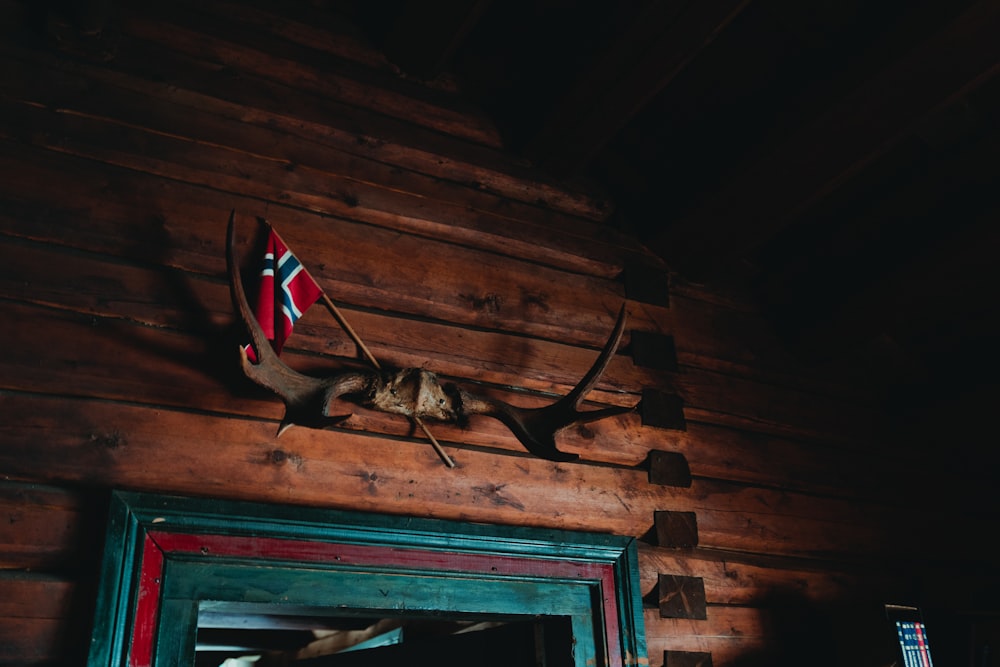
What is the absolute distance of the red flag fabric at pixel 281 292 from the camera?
2344 millimetres

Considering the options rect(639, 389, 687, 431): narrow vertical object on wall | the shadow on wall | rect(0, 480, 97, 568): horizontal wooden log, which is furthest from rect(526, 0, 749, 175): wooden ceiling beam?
rect(0, 480, 97, 568): horizontal wooden log

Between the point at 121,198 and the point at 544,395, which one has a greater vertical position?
the point at 121,198

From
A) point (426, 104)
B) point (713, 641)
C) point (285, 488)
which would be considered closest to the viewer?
point (285, 488)

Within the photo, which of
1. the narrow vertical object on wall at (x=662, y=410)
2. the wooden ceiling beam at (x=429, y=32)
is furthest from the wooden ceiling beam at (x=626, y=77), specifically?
the narrow vertical object on wall at (x=662, y=410)

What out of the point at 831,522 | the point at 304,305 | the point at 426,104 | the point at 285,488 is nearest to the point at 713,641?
the point at 831,522

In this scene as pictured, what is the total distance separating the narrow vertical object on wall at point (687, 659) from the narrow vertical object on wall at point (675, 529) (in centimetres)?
36

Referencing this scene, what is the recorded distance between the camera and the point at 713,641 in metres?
2.73

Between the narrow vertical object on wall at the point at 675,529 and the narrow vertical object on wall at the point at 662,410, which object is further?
the narrow vertical object on wall at the point at 662,410

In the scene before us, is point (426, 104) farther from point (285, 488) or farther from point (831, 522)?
point (831, 522)

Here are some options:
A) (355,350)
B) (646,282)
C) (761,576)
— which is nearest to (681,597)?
(761,576)

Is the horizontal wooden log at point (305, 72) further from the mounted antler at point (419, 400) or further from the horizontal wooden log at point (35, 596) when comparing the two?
the horizontal wooden log at point (35, 596)

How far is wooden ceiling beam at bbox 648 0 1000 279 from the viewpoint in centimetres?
A: 245

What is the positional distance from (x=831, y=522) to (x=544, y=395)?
1380 mm

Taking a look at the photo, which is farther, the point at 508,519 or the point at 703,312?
the point at 703,312
